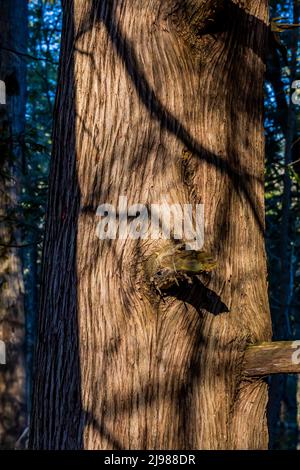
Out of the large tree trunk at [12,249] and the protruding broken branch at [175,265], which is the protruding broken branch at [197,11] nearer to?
the protruding broken branch at [175,265]

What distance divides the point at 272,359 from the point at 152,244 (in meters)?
0.77

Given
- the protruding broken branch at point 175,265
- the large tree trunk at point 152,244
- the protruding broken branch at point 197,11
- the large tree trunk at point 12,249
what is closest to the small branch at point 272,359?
→ the large tree trunk at point 152,244

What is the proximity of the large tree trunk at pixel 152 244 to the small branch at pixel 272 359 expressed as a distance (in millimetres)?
50

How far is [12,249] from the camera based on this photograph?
8.57 metres

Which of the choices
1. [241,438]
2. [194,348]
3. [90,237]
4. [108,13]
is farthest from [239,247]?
[108,13]

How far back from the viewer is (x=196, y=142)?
109 inches

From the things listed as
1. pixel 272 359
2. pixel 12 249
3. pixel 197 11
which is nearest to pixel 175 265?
pixel 272 359

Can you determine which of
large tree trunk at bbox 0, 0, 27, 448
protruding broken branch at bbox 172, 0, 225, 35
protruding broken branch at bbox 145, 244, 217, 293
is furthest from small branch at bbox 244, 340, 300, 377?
Answer: large tree trunk at bbox 0, 0, 27, 448

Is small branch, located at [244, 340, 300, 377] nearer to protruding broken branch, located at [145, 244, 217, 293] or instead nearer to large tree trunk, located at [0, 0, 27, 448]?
protruding broken branch, located at [145, 244, 217, 293]

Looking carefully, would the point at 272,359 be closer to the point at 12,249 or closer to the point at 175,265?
the point at 175,265

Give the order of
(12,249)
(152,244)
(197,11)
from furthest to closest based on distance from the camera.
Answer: (12,249) < (197,11) < (152,244)

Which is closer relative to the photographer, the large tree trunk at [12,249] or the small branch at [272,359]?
the small branch at [272,359]

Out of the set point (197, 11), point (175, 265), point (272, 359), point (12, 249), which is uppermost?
point (197, 11)

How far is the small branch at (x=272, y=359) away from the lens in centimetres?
270
